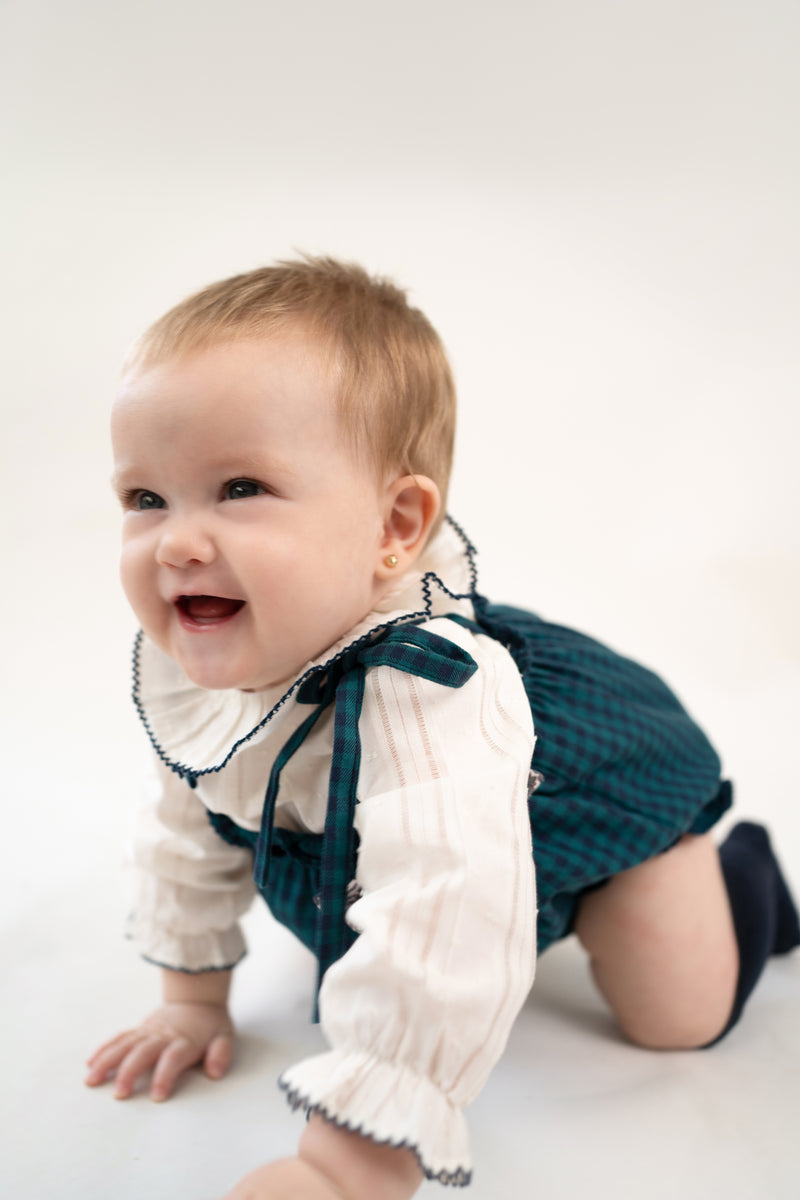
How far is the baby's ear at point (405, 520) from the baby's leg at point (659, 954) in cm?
42

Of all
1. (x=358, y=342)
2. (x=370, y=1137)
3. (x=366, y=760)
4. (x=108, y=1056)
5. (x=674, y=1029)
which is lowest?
(x=108, y=1056)

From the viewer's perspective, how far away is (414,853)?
774 millimetres

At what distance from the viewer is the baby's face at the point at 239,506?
2.93 ft

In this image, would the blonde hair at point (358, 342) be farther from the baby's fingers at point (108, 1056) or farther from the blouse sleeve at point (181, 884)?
the baby's fingers at point (108, 1056)

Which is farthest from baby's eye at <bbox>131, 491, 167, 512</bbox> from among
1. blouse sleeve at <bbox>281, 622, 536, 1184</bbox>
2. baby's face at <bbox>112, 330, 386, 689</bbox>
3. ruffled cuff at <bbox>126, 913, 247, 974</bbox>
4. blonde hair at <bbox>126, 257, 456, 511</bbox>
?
ruffled cuff at <bbox>126, 913, 247, 974</bbox>

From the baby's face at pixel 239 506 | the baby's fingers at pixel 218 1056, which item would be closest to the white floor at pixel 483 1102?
the baby's fingers at pixel 218 1056

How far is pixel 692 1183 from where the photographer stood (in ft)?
3.06

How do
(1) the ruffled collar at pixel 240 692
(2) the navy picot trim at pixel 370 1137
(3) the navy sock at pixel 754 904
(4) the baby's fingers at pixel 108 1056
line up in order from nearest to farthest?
(2) the navy picot trim at pixel 370 1137 < (1) the ruffled collar at pixel 240 692 < (4) the baby's fingers at pixel 108 1056 < (3) the navy sock at pixel 754 904

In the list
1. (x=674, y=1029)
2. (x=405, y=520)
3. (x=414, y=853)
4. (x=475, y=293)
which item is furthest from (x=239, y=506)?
(x=475, y=293)

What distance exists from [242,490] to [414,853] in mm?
341

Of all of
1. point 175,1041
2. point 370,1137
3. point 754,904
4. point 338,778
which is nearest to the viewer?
point 370,1137

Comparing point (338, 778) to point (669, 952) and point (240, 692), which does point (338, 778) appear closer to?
point (240, 692)

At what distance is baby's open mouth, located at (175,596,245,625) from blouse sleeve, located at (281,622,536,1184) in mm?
170

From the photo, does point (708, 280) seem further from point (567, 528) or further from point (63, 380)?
point (63, 380)
